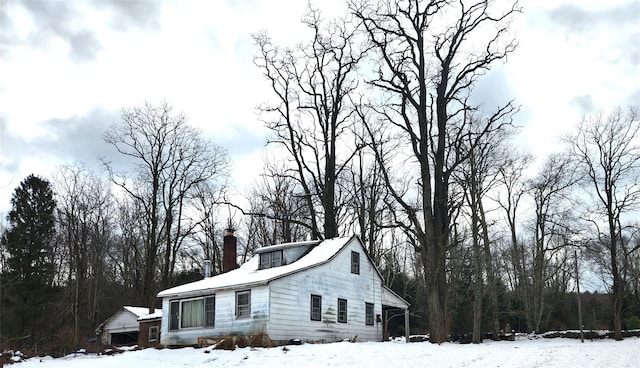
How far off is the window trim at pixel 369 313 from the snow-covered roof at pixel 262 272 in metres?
3.71

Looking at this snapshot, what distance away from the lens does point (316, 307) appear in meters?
24.8

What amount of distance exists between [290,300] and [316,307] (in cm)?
192

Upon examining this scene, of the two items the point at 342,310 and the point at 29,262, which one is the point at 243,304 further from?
the point at 29,262

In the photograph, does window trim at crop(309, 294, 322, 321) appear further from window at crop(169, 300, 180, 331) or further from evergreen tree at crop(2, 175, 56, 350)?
evergreen tree at crop(2, 175, 56, 350)

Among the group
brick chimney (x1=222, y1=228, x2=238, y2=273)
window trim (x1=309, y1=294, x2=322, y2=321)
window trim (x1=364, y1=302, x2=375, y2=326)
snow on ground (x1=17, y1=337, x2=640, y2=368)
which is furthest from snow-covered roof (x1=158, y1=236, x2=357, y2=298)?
snow on ground (x1=17, y1=337, x2=640, y2=368)

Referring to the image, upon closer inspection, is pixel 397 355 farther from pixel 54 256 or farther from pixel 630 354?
pixel 54 256

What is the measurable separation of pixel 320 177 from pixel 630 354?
21.9 m

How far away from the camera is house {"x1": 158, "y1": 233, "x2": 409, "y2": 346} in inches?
894

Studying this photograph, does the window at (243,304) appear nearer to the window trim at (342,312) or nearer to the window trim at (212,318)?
the window trim at (212,318)

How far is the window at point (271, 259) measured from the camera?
27.6m

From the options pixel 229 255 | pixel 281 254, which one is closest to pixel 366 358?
pixel 281 254

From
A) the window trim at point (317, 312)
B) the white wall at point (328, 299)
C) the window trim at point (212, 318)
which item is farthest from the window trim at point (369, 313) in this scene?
the window trim at point (212, 318)

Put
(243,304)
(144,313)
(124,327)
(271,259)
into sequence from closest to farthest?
(243,304)
(271,259)
(144,313)
(124,327)

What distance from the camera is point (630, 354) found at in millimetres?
17266
